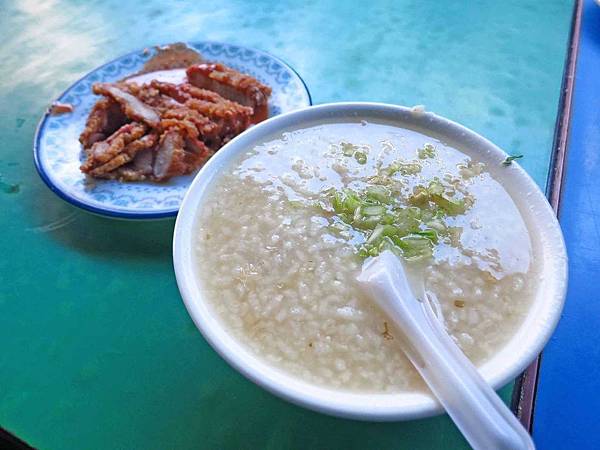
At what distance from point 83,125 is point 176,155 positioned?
1.29 feet

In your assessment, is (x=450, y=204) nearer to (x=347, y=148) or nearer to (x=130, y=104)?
(x=347, y=148)

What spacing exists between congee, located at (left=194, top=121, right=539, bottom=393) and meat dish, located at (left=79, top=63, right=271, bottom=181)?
0.40 meters

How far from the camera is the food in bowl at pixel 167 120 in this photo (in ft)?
4.76

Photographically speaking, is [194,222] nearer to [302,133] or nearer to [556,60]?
[302,133]

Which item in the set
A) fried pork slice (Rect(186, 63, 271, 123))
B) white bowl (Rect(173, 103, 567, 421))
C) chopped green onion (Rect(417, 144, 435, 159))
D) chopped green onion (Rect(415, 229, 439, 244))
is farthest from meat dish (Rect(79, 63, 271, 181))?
chopped green onion (Rect(415, 229, 439, 244))

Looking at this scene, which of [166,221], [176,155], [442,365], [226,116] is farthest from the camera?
[226,116]

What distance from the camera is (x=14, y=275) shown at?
49.3 inches

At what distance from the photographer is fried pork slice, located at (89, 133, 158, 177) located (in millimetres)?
1416

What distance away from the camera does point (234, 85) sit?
1.66 meters

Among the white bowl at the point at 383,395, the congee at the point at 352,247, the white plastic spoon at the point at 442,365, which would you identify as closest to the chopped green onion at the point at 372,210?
the congee at the point at 352,247

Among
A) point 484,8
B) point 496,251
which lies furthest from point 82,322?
point 484,8

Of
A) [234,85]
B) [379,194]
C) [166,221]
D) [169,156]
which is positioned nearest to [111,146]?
[169,156]

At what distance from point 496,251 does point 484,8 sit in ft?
5.41

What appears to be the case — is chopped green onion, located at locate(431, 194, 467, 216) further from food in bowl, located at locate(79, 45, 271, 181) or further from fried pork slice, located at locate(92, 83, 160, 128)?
fried pork slice, located at locate(92, 83, 160, 128)
